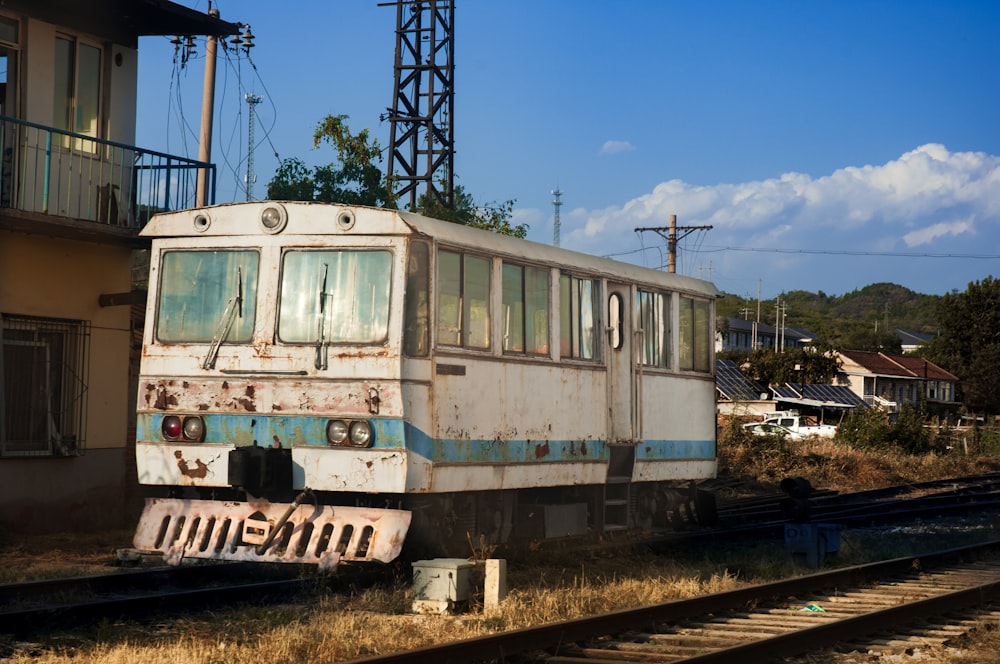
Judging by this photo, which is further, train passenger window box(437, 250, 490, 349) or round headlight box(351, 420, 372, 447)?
train passenger window box(437, 250, 490, 349)

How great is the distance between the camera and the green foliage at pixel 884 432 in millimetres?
35000

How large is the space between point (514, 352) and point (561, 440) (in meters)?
1.08

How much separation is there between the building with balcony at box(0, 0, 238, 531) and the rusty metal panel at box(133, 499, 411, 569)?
4461 mm

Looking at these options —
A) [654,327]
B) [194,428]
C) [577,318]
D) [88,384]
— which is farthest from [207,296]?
[88,384]

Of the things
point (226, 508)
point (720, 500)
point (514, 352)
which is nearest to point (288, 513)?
point (226, 508)

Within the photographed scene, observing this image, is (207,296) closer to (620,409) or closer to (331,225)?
(331,225)

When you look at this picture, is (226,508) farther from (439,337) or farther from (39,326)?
(39,326)

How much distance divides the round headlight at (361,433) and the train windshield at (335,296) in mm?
A: 613

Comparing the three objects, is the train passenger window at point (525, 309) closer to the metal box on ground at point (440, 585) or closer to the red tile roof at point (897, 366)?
the metal box on ground at point (440, 585)

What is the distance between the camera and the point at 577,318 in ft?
38.7

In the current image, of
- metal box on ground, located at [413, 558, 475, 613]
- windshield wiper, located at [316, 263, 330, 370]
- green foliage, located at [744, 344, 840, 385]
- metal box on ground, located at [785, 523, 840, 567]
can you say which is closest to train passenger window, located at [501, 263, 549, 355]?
windshield wiper, located at [316, 263, 330, 370]

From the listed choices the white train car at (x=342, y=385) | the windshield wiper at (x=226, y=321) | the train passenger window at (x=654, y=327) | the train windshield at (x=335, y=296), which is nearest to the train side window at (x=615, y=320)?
the train passenger window at (x=654, y=327)

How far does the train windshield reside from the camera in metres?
9.62

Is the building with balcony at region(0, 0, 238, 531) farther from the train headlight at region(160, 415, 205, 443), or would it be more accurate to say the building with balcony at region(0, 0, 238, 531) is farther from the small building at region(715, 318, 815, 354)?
the small building at region(715, 318, 815, 354)
